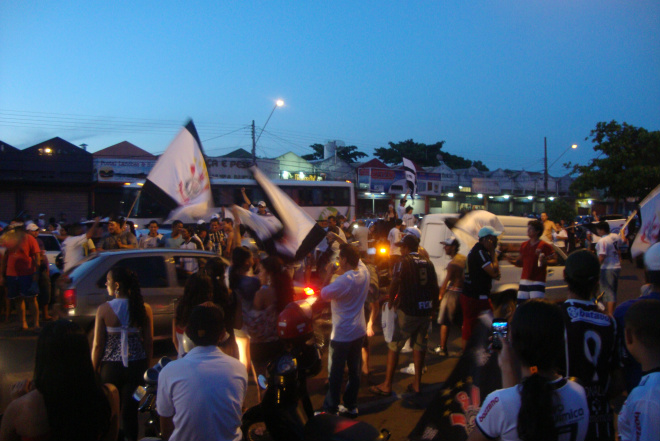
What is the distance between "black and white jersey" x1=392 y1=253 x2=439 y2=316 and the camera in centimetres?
557

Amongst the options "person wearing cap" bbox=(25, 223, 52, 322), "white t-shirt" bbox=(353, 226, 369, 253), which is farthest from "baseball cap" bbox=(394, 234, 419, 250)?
"white t-shirt" bbox=(353, 226, 369, 253)

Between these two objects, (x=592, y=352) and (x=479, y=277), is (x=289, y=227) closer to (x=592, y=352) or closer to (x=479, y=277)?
(x=479, y=277)

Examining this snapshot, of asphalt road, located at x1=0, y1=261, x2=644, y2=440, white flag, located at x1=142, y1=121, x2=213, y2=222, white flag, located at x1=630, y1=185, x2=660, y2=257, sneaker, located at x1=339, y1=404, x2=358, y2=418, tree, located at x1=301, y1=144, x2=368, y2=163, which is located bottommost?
asphalt road, located at x1=0, y1=261, x2=644, y2=440

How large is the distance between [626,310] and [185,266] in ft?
19.3

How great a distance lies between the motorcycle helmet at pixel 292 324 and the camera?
427 centimetres

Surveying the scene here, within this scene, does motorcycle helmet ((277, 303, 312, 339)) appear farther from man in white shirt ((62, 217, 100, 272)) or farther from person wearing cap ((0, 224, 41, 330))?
man in white shirt ((62, 217, 100, 272))

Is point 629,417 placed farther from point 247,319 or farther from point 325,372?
point 325,372

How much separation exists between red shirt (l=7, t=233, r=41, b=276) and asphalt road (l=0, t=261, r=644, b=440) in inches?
42.8

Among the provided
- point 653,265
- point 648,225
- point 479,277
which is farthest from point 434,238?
point 653,265

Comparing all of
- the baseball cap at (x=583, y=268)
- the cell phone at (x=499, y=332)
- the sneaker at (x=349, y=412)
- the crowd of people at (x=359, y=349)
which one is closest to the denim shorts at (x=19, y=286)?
the crowd of people at (x=359, y=349)

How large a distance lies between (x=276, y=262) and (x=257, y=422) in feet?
4.78

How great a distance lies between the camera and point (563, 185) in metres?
48.0

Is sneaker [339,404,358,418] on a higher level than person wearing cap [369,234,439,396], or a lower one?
lower

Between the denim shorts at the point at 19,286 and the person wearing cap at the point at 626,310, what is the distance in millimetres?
9054
